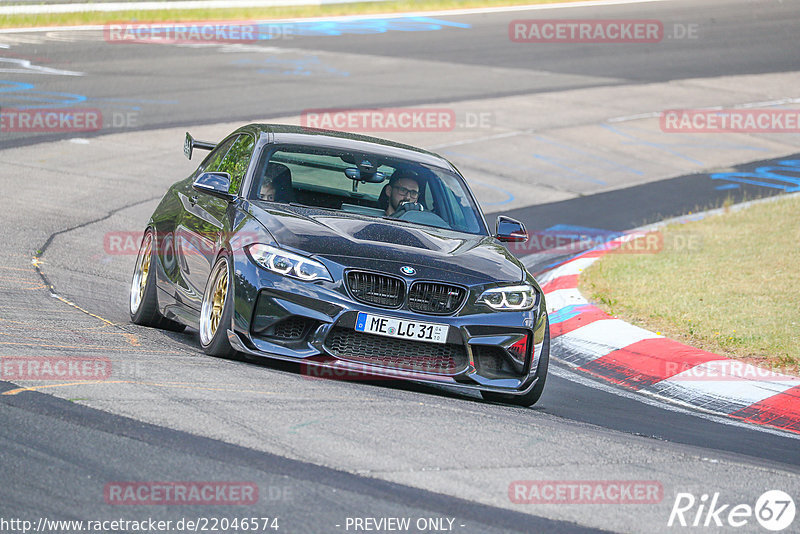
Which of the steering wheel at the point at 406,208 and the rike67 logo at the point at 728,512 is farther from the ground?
the steering wheel at the point at 406,208

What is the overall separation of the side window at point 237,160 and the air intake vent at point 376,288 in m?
1.60

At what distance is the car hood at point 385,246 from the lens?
6848 mm

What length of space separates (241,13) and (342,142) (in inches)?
987

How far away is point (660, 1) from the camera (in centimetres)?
3778

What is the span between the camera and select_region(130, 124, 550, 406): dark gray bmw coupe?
671cm

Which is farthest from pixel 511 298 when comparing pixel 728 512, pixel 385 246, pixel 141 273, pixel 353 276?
pixel 141 273

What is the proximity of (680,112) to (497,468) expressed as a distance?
62.6 ft

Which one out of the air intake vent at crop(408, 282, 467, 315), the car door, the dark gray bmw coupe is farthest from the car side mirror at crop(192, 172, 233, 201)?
the air intake vent at crop(408, 282, 467, 315)

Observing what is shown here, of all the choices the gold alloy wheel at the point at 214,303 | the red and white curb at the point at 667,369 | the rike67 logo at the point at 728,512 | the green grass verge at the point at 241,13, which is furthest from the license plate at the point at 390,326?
the green grass verge at the point at 241,13

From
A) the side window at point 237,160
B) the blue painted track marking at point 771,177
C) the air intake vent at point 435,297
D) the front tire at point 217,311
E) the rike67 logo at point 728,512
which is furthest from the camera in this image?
the blue painted track marking at point 771,177

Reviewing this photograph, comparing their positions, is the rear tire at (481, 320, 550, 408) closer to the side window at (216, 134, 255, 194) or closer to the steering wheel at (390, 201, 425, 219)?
the steering wheel at (390, 201, 425, 219)

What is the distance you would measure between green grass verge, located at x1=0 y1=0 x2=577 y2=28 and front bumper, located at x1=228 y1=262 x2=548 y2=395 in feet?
76.1

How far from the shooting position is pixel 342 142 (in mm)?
8391

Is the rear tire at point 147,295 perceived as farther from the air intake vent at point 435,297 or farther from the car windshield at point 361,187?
the air intake vent at point 435,297
